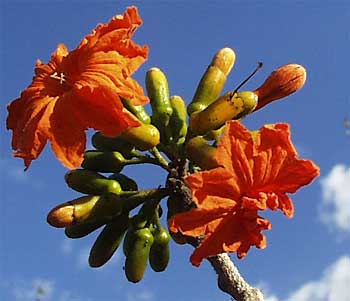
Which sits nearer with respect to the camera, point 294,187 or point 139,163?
point 294,187

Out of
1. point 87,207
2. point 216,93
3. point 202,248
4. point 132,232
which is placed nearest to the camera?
point 202,248

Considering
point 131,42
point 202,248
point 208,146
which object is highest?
point 131,42

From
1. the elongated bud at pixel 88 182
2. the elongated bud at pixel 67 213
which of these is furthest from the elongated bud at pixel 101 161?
the elongated bud at pixel 67 213

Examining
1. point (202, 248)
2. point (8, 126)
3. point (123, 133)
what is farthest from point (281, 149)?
point (8, 126)

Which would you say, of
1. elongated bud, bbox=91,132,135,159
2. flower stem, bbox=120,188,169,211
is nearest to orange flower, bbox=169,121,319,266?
flower stem, bbox=120,188,169,211

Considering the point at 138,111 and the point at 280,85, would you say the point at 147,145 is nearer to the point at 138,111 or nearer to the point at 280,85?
the point at 138,111

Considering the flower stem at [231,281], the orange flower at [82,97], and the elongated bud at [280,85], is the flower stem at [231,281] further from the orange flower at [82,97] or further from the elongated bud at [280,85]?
the elongated bud at [280,85]

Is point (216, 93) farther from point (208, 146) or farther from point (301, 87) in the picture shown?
point (208, 146)
